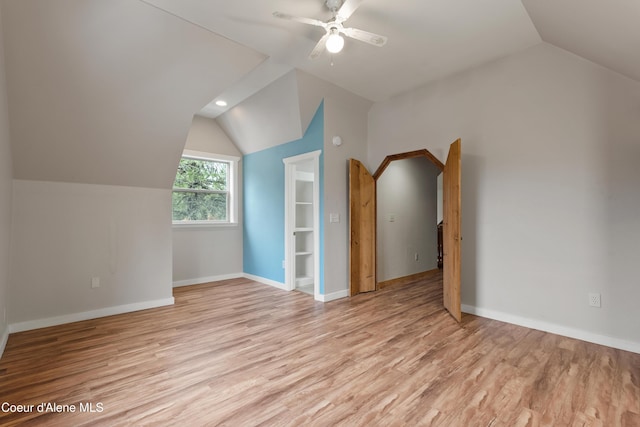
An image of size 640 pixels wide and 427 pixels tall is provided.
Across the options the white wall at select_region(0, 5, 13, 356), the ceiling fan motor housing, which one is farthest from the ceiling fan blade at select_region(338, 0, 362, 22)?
the white wall at select_region(0, 5, 13, 356)

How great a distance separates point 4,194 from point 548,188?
16.8 ft

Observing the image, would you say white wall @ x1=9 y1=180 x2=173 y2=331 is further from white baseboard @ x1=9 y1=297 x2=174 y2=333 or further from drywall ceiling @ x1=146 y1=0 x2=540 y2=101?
drywall ceiling @ x1=146 y1=0 x2=540 y2=101

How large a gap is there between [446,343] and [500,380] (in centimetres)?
61

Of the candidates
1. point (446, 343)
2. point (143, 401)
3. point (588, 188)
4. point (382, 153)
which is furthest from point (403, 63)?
point (143, 401)

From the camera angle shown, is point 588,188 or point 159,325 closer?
point 588,188

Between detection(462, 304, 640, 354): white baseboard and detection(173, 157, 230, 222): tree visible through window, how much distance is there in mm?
4252

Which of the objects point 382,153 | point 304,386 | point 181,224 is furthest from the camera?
point 181,224

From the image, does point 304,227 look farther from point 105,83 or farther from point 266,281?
point 105,83

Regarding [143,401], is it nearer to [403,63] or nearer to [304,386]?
[304,386]

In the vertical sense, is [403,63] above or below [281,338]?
above

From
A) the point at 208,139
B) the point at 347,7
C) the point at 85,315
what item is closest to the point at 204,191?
the point at 208,139

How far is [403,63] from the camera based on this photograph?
3.32 m

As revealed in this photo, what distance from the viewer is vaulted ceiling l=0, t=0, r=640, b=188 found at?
232cm

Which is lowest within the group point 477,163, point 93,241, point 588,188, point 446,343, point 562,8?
point 446,343
